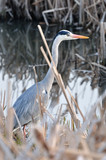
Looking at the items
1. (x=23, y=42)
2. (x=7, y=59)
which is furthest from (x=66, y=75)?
(x=23, y=42)

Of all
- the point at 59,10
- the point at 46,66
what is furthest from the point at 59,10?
the point at 46,66

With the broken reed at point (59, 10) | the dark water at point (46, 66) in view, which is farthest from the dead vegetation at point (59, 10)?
the dark water at point (46, 66)

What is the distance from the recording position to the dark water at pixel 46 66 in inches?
225

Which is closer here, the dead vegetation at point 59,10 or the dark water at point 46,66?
the dark water at point 46,66

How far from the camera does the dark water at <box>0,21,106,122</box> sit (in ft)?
18.7

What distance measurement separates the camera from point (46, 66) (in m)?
6.99

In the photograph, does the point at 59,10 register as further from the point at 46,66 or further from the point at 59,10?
the point at 46,66

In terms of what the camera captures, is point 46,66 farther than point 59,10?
No

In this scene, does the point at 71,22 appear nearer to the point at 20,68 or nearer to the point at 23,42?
the point at 23,42

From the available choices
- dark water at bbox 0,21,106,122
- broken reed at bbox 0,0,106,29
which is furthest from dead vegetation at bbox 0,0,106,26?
dark water at bbox 0,21,106,122

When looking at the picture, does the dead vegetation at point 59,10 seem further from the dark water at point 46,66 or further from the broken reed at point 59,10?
the dark water at point 46,66

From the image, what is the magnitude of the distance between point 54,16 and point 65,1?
0.58m

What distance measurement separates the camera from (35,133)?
1116 mm

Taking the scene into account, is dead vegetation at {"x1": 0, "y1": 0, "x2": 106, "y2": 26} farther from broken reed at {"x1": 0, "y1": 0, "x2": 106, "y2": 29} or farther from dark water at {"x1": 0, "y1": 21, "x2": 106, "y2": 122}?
dark water at {"x1": 0, "y1": 21, "x2": 106, "y2": 122}
